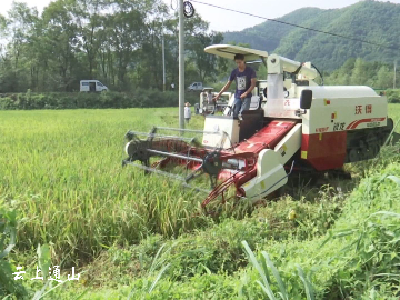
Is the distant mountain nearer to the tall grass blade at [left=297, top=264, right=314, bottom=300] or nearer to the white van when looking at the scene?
the white van

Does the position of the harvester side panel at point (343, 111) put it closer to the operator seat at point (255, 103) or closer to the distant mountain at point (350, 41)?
the operator seat at point (255, 103)

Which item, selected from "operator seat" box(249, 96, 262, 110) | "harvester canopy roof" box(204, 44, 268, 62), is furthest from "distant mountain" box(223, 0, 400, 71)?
"operator seat" box(249, 96, 262, 110)

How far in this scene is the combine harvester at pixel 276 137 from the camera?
5461mm

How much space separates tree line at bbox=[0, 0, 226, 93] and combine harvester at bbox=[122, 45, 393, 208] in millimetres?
39989

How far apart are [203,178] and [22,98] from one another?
32724mm

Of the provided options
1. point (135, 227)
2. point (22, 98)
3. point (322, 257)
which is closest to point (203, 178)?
point (135, 227)

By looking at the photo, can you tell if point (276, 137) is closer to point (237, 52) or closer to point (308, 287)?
point (237, 52)

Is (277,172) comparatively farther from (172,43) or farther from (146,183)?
(172,43)

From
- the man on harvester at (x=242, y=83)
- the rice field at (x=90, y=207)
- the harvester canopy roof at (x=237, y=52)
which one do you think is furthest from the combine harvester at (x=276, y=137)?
the rice field at (x=90, y=207)

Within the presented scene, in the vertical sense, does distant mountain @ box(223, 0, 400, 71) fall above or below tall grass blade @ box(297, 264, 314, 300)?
above

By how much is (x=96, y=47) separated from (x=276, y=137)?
46.8 meters

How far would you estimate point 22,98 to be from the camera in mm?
34344

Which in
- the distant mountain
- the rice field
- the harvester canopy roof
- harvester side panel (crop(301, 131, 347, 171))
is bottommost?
the rice field

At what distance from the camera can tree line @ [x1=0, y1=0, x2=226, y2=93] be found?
4500 centimetres
